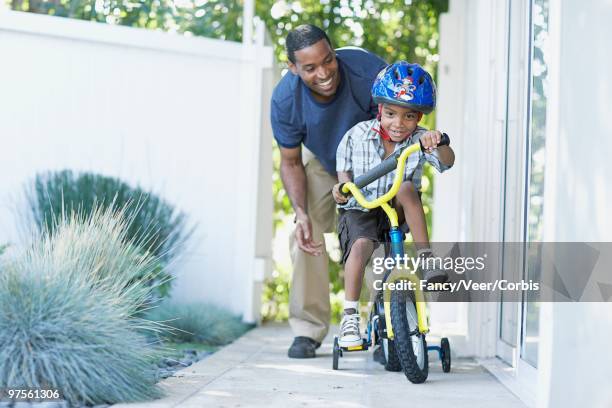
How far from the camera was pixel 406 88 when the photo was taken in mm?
3441

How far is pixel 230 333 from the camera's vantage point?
4961mm

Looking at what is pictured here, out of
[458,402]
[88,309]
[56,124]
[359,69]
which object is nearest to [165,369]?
[88,309]

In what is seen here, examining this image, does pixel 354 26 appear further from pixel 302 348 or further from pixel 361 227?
pixel 361 227

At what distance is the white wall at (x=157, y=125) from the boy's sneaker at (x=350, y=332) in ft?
6.62

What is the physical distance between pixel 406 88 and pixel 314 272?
1.34 meters

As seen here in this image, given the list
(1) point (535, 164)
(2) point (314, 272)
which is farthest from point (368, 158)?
(2) point (314, 272)

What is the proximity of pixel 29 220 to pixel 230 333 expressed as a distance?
50.3 inches

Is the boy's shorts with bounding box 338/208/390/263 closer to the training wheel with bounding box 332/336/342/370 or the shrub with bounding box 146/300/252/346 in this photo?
the training wheel with bounding box 332/336/342/370

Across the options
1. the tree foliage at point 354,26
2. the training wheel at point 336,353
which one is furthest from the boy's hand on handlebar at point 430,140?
the tree foliage at point 354,26

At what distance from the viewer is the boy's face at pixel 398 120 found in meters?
3.55

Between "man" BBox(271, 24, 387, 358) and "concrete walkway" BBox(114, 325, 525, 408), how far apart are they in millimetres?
256

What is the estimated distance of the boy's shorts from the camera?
3717mm

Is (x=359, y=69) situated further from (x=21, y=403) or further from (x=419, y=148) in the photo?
(x=21, y=403)

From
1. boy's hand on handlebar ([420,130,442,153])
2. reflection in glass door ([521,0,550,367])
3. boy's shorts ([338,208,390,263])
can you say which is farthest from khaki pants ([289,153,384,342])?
boy's hand on handlebar ([420,130,442,153])
